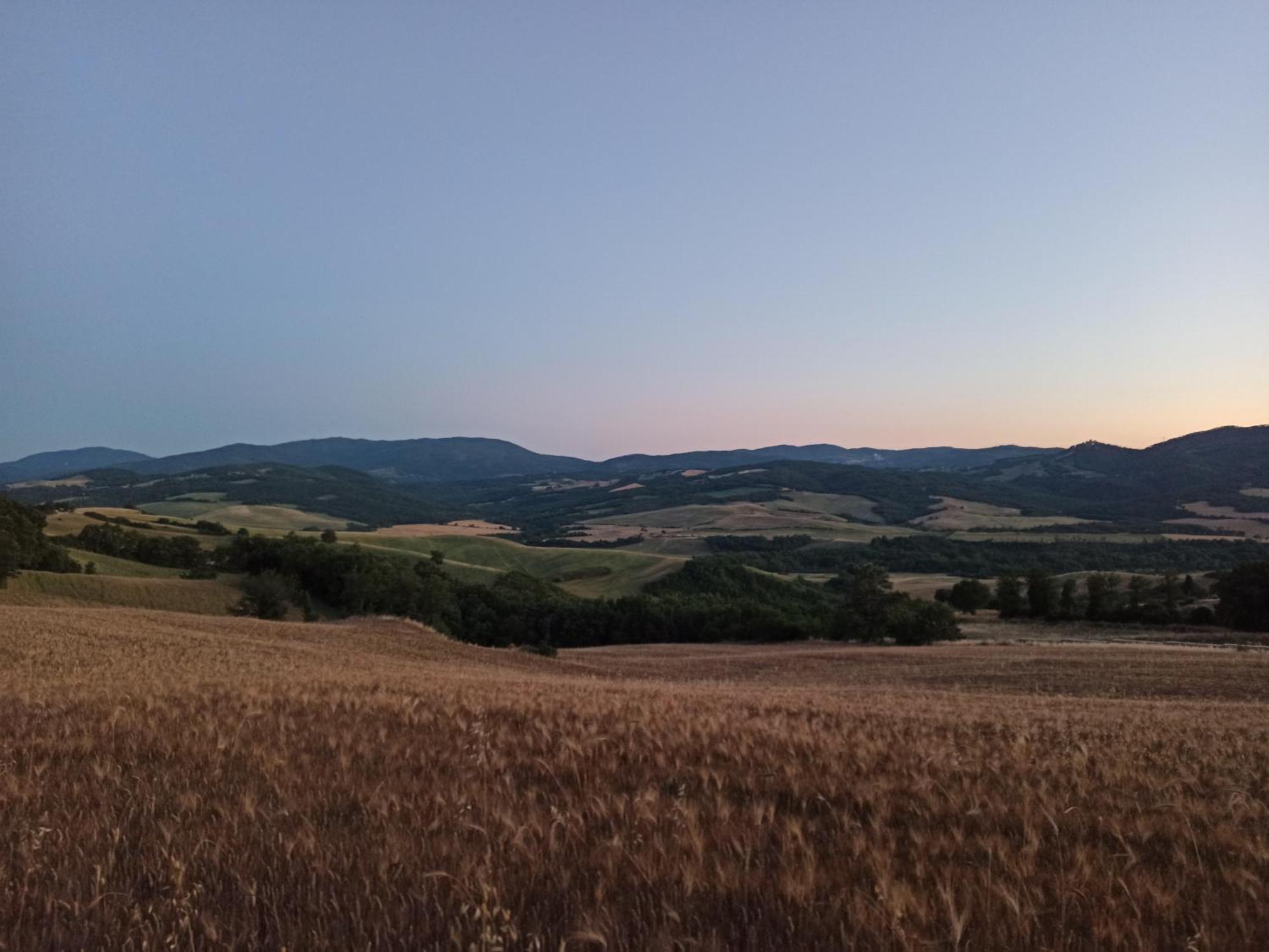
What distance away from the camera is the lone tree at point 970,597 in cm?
7800

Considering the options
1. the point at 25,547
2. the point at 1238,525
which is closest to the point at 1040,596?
the point at 25,547

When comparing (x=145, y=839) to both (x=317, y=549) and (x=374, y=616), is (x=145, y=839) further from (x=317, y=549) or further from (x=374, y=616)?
(x=317, y=549)

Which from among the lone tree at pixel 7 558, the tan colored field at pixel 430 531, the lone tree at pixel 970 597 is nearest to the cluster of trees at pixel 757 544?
the tan colored field at pixel 430 531

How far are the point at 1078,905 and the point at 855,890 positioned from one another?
87 centimetres

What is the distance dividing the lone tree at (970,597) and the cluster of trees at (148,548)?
84.0m

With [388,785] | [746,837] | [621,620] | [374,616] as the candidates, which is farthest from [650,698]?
[621,620]

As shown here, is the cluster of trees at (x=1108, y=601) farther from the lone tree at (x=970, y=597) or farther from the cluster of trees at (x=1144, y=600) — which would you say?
the lone tree at (x=970, y=597)

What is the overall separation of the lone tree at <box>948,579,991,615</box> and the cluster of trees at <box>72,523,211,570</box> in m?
84.0

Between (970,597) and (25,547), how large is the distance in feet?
282

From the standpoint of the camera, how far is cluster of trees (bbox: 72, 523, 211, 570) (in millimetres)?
89125

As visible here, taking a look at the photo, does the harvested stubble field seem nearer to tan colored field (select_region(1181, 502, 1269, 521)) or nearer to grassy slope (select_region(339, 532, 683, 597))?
grassy slope (select_region(339, 532, 683, 597))

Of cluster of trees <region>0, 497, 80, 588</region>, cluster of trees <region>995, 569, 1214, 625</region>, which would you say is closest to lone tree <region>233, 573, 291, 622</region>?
cluster of trees <region>0, 497, 80, 588</region>

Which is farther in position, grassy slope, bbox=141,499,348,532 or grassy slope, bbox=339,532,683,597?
grassy slope, bbox=141,499,348,532

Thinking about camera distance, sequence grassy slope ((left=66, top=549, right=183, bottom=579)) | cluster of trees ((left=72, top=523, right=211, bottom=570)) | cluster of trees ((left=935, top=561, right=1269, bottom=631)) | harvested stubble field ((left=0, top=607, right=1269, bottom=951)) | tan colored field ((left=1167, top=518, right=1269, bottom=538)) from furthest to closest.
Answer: tan colored field ((left=1167, top=518, right=1269, bottom=538)), cluster of trees ((left=72, top=523, right=211, bottom=570)), grassy slope ((left=66, top=549, right=183, bottom=579)), cluster of trees ((left=935, top=561, right=1269, bottom=631)), harvested stubble field ((left=0, top=607, right=1269, bottom=951))
